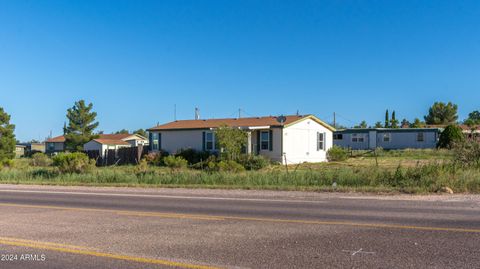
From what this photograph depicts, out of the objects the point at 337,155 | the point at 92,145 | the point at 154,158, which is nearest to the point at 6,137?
the point at 92,145

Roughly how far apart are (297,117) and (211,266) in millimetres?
29970

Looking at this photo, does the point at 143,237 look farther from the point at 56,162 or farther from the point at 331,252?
the point at 56,162

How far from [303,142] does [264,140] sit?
296 centimetres

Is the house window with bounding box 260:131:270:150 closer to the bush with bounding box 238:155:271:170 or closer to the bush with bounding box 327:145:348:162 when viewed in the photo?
the bush with bounding box 238:155:271:170

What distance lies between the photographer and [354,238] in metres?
8.22

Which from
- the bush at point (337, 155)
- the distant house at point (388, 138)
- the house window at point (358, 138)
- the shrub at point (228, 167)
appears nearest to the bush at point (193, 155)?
the shrub at point (228, 167)

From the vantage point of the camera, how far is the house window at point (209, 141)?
36338 mm

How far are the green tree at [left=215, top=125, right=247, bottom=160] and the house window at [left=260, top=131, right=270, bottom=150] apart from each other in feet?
10.7

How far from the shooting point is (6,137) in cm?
5194

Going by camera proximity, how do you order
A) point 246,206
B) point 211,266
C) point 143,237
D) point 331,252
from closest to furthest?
point 211,266
point 331,252
point 143,237
point 246,206

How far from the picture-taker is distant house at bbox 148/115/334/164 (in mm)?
33812

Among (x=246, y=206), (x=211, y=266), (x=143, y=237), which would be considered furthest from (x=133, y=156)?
(x=211, y=266)

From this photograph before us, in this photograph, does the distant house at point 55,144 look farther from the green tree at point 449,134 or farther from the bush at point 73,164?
the green tree at point 449,134

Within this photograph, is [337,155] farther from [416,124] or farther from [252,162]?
[416,124]
